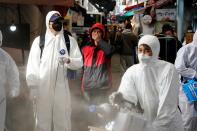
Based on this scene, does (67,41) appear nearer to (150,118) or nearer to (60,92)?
(60,92)

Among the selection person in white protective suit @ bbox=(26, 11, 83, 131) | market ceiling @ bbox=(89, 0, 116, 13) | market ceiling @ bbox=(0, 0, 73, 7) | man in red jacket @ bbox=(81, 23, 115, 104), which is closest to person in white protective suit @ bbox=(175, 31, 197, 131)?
man in red jacket @ bbox=(81, 23, 115, 104)

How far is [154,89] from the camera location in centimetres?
487

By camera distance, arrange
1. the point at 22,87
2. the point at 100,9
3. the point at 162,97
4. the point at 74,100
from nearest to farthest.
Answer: the point at 162,97, the point at 22,87, the point at 74,100, the point at 100,9

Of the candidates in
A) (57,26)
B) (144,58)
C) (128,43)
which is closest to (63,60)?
(57,26)

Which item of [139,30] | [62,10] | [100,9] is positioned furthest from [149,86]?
[100,9]

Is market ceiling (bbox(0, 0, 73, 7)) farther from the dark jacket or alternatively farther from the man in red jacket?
the dark jacket

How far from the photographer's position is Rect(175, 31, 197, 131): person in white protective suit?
656 cm

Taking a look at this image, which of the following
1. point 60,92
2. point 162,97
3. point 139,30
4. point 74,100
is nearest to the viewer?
point 162,97

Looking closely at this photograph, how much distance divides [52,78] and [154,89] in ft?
7.03

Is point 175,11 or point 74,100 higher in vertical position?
point 175,11

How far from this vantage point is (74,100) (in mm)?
8289

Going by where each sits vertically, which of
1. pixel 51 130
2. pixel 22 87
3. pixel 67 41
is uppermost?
pixel 67 41

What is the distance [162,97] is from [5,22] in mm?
3925

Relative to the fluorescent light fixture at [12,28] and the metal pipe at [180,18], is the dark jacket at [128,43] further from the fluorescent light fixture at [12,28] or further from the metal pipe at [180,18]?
the fluorescent light fixture at [12,28]
